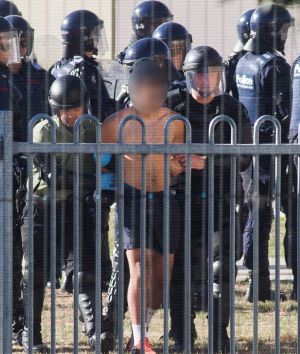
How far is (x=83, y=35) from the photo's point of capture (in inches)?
316

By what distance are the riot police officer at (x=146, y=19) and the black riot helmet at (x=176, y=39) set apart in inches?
14.6

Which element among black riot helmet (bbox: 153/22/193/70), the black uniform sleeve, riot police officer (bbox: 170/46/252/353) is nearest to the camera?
riot police officer (bbox: 170/46/252/353)

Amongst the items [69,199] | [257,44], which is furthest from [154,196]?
[257,44]

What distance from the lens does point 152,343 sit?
5.88 metres

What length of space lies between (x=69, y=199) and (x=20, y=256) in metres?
0.77

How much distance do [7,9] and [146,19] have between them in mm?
1160

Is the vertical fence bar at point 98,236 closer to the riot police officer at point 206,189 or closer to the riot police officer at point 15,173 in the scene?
the riot police officer at point 206,189

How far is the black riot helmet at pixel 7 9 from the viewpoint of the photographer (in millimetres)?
8414

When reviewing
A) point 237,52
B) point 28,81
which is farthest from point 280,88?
point 28,81

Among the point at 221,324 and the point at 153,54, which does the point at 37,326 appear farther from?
Answer: the point at 153,54

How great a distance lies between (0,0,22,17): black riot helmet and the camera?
841 cm

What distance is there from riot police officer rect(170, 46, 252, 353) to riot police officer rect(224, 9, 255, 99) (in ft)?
4.59

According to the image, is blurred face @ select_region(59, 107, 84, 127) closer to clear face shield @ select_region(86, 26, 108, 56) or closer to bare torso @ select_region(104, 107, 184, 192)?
bare torso @ select_region(104, 107, 184, 192)

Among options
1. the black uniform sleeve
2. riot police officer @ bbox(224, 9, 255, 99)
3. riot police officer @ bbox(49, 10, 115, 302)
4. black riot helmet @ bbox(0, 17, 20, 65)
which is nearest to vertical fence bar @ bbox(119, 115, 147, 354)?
riot police officer @ bbox(49, 10, 115, 302)
